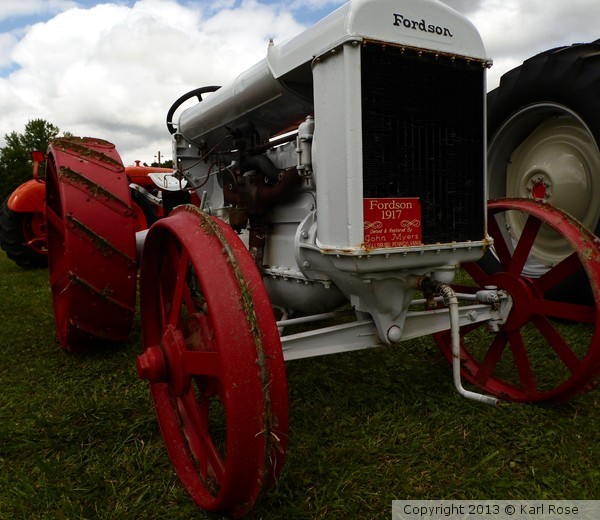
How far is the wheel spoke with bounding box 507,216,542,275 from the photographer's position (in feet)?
7.67

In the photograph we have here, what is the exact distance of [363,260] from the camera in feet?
5.53

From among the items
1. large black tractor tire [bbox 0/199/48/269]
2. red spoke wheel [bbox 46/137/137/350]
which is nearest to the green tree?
large black tractor tire [bbox 0/199/48/269]

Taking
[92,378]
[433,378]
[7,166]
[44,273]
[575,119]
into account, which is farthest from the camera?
[7,166]

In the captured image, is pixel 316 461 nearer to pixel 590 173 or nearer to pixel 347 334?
pixel 347 334

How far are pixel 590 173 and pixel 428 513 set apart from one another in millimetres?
2293

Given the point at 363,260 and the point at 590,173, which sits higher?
the point at 590,173

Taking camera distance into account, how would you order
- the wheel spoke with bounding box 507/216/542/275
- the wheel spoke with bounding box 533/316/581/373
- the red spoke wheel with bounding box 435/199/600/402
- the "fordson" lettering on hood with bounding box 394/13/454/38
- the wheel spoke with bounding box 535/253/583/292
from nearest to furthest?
1. the "fordson" lettering on hood with bounding box 394/13/454/38
2. the red spoke wheel with bounding box 435/199/600/402
3. the wheel spoke with bounding box 533/316/581/373
4. the wheel spoke with bounding box 535/253/583/292
5. the wheel spoke with bounding box 507/216/542/275

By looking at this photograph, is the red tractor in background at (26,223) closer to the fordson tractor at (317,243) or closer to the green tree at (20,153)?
the fordson tractor at (317,243)

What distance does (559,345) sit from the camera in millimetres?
2178

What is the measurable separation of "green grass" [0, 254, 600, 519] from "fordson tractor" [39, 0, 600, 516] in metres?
0.17

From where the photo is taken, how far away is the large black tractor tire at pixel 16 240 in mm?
6836

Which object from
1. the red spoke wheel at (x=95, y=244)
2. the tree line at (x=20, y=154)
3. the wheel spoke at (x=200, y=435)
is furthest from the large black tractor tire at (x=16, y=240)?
the tree line at (x=20, y=154)

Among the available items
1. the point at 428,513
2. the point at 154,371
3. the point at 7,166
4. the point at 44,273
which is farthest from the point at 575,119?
the point at 7,166

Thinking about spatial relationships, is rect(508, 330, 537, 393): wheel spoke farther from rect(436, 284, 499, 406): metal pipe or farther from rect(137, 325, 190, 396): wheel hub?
rect(137, 325, 190, 396): wheel hub
